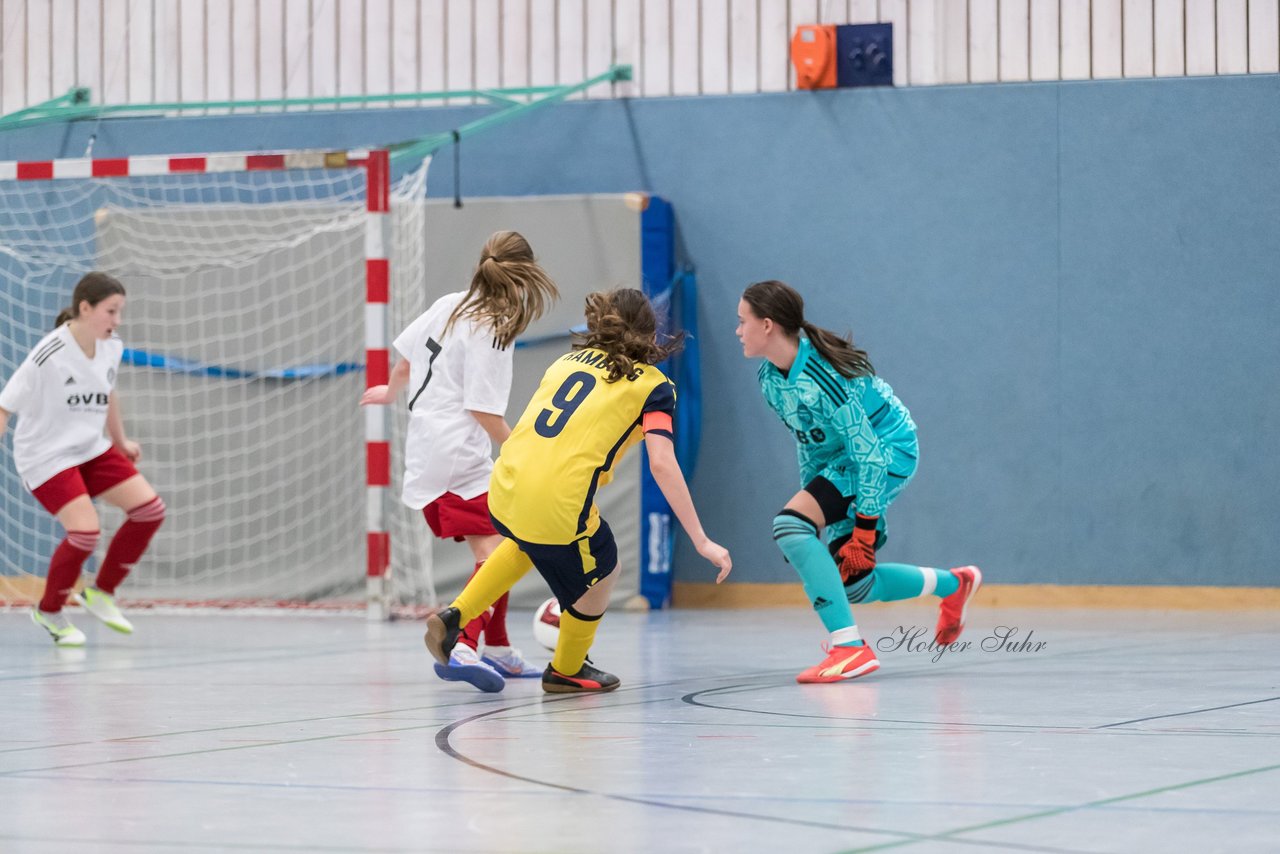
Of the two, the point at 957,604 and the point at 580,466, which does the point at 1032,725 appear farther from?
the point at 957,604

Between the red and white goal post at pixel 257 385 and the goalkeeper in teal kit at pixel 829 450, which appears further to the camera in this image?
the red and white goal post at pixel 257 385

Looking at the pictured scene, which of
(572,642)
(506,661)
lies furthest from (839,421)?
(506,661)

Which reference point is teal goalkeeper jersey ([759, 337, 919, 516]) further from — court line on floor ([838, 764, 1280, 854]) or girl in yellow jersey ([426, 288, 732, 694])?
court line on floor ([838, 764, 1280, 854])

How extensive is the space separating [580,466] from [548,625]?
123 centimetres

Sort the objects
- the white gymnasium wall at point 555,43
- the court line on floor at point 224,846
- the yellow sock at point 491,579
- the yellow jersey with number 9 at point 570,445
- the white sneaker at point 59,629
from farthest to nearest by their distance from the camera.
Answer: the white gymnasium wall at point 555,43 → the white sneaker at point 59,629 → the yellow sock at point 491,579 → the yellow jersey with number 9 at point 570,445 → the court line on floor at point 224,846

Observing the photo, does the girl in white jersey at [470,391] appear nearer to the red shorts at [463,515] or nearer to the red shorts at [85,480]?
the red shorts at [463,515]

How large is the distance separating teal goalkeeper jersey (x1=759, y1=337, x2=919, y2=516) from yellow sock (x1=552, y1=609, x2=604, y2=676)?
103 centimetres

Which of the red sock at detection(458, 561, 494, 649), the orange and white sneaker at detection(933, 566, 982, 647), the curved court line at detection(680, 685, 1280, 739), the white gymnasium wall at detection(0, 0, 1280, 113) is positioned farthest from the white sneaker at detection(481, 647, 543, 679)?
the white gymnasium wall at detection(0, 0, 1280, 113)

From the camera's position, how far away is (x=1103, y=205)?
10320 mm

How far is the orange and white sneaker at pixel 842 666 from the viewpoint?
605 cm

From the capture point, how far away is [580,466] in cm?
546

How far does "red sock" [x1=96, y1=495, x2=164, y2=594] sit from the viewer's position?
8.43 meters

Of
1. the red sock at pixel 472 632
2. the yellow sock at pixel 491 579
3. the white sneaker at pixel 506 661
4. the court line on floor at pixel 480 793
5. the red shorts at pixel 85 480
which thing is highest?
the red shorts at pixel 85 480

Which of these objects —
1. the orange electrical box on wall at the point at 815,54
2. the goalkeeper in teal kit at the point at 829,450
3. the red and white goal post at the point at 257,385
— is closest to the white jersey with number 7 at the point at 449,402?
the goalkeeper in teal kit at the point at 829,450
